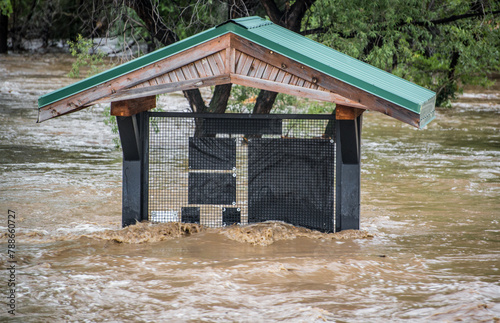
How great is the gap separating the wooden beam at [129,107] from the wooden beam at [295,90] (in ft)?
4.65

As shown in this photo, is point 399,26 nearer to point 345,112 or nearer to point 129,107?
point 345,112

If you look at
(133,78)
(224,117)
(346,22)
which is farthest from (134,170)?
(346,22)

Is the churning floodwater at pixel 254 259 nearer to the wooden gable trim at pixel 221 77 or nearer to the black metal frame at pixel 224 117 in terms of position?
the black metal frame at pixel 224 117

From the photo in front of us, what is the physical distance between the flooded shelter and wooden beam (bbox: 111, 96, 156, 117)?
14 mm

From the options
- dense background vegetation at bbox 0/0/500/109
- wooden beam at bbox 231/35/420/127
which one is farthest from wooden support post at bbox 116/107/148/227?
A: dense background vegetation at bbox 0/0/500/109

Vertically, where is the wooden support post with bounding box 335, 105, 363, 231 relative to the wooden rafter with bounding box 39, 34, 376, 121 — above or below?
below

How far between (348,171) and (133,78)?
2.93 metres

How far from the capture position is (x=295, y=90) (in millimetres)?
6836

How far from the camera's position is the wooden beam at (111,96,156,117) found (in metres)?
7.42

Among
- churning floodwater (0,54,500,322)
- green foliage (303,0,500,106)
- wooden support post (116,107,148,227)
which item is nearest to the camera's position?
churning floodwater (0,54,500,322)

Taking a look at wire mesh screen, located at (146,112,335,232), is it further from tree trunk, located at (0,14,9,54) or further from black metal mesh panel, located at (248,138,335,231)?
tree trunk, located at (0,14,9,54)

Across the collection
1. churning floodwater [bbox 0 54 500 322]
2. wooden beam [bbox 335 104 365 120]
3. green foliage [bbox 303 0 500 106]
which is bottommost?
churning floodwater [bbox 0 54 500 322]

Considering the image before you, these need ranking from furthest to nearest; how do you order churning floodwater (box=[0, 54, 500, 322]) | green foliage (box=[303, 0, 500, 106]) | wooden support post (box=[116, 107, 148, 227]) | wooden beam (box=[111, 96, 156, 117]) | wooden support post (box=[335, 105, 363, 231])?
green foliage (box=[303, 0, 500, 106]), wooden support post (box=[116, 107, 148, 227]), wooden support post (box=[335, 105, 363, 231]), wooden beam (box=[111, 96, 156, 117]), churning floodwater (box=[0, 54, 500, 322])

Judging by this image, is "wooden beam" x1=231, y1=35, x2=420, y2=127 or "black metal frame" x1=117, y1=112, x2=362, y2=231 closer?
"wooden beam" x1=231, y1=35, x2=420, y2=127
